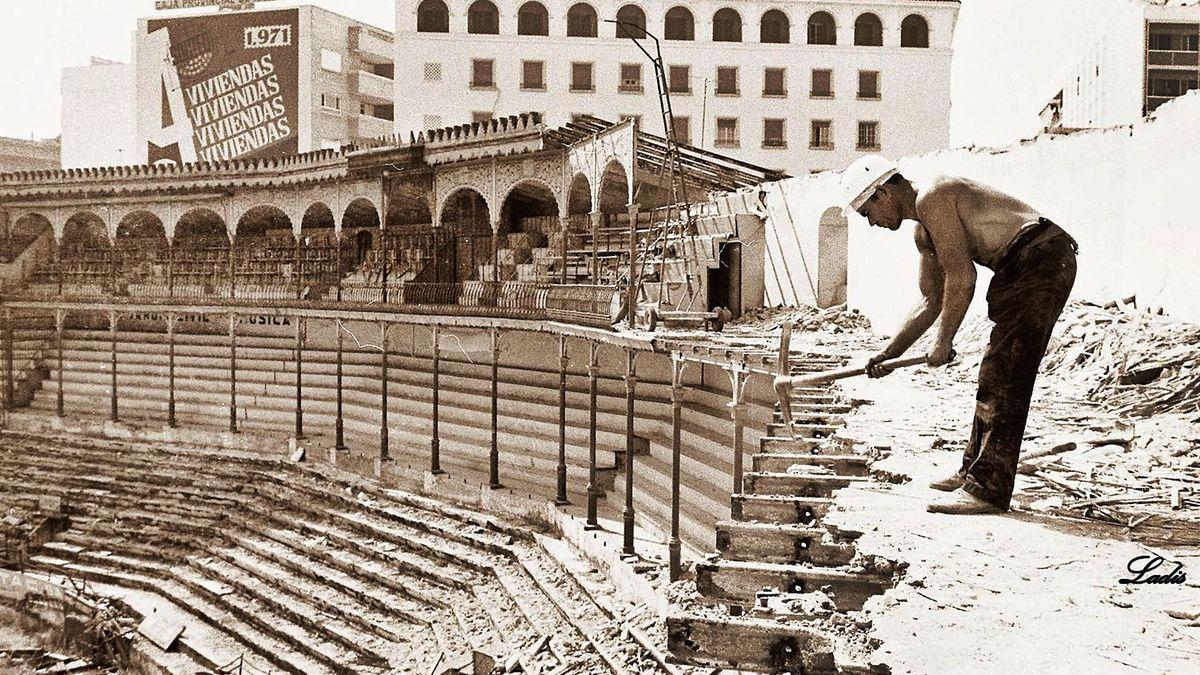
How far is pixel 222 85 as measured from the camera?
1597 inches

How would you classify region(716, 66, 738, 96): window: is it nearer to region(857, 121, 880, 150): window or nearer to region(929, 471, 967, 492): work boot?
region(857, 121, 880, 150): window

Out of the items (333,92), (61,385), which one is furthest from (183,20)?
(61,385)

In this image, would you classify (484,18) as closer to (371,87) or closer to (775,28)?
(371,87)

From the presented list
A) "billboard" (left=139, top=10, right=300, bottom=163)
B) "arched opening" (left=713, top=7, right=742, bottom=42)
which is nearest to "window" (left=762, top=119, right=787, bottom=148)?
"arched opening" (left=713, top=7, right=742, bottom=42)

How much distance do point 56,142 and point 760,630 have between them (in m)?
59.0

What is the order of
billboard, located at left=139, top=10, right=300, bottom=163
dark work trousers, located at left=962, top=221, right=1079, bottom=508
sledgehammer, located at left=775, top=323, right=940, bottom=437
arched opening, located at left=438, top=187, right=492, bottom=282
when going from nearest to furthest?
1. dark work trousers, located at left=962, top=221, right=1079, bottom=508
2. sledgehammer, located at left=775, top=323, right=940, bottom=437
3. arched opening, located at left=438, top=187, right=492, bottom=282
4. billboard, located at left=139, top=10, right=300, bottom=163

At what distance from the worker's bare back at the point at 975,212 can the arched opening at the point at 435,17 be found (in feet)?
109

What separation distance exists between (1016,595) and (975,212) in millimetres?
2158

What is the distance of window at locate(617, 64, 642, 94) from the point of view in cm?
3541

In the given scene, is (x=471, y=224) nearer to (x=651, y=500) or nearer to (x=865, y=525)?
(x=651, y=500)

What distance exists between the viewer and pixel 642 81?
116ft

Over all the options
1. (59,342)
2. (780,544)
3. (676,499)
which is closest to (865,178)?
(780,544)

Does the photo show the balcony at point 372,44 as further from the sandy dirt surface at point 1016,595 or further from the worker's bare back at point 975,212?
the worker's bare back at point 975,212

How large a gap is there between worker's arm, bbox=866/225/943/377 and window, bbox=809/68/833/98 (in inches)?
1259
